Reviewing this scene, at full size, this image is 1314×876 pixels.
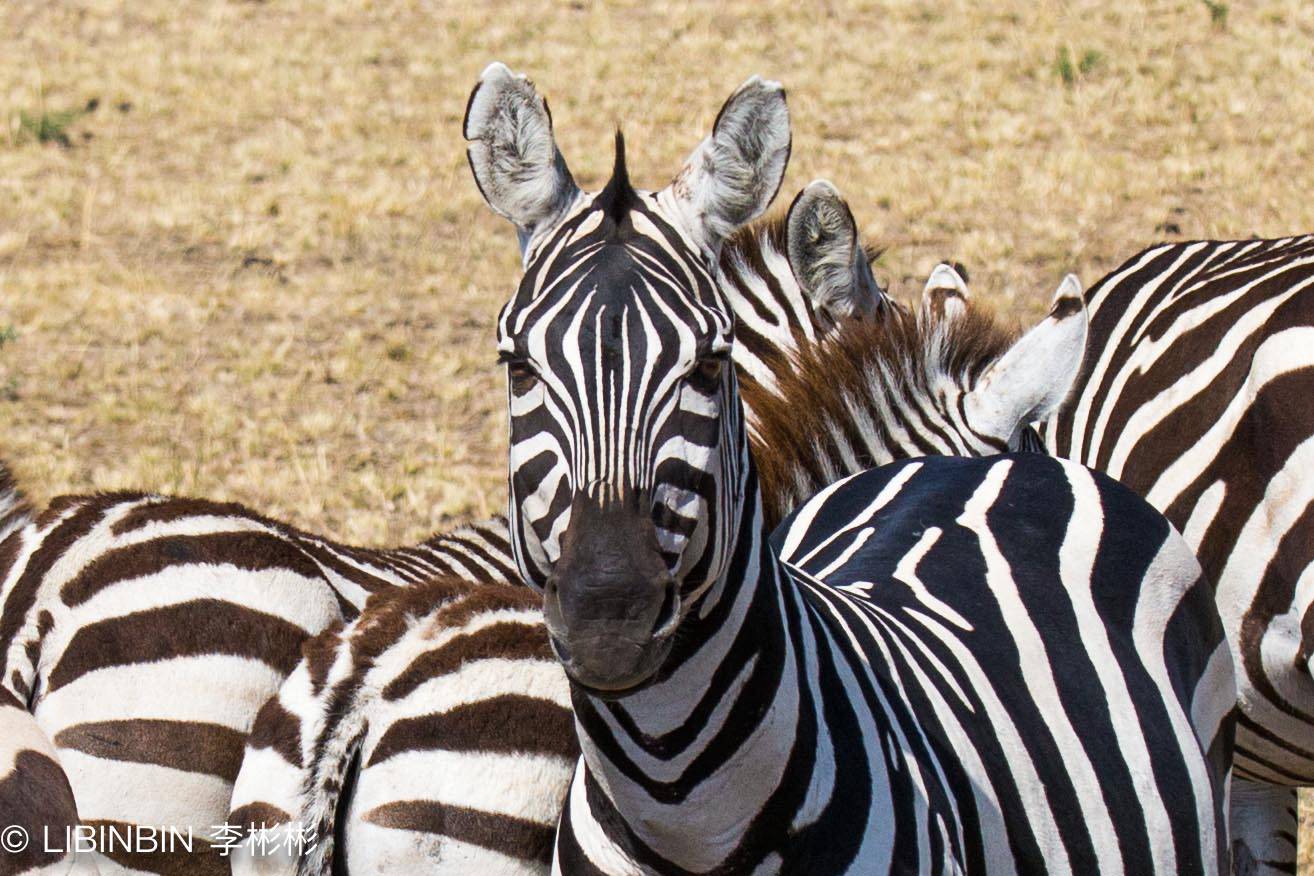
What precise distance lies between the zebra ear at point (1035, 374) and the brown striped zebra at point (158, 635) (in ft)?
2.94

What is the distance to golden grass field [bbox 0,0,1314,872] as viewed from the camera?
344 inches

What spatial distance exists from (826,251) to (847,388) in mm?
1270

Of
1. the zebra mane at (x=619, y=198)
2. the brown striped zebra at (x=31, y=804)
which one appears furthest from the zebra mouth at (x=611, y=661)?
the brown striped zebra at (x=31, y=804)

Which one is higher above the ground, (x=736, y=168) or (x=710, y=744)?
(x=736, y=168)

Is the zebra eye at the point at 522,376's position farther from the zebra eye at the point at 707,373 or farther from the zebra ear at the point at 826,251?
the zebra ear at the point at 826,251

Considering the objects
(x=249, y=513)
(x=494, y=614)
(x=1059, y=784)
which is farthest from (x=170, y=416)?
(x=1059, y=784)

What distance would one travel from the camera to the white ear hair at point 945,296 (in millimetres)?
3973

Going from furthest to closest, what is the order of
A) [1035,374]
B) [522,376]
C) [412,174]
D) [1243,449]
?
[412,174]
[1243,449]
[1035,374]
[522,376]

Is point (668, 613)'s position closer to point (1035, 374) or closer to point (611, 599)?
point (611, 599)

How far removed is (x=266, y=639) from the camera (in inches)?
127

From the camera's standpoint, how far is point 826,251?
4809mm

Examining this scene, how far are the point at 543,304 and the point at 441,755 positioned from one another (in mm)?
902

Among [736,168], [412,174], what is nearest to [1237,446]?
[736,168]

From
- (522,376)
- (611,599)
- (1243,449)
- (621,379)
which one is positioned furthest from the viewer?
(1243,449)
